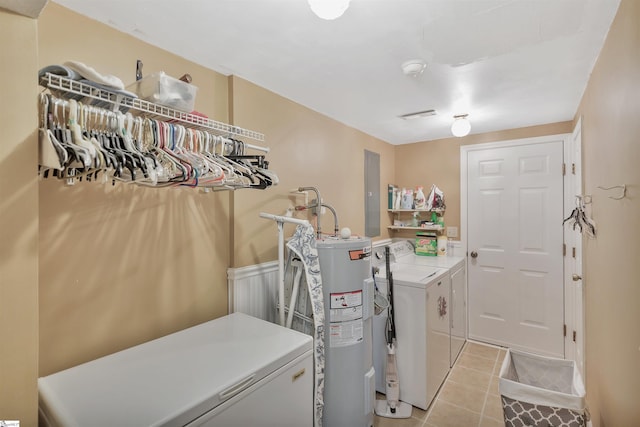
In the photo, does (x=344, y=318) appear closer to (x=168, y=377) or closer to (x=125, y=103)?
(x=168, y=377)

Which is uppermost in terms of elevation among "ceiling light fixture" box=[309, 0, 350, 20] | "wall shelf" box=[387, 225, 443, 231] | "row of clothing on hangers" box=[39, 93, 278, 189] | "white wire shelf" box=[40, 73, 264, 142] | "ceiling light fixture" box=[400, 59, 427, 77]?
"ceiling light fixture" box=[400, 59, 427, 77]

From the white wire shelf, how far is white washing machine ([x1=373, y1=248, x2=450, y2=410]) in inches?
62.7

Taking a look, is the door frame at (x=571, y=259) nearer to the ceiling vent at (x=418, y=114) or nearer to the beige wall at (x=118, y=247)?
the ceiling vent at (x=418, y=114)

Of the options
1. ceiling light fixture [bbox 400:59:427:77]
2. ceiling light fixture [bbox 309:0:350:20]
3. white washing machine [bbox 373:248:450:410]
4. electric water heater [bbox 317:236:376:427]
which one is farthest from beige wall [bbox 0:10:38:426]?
white washing machine [bbox 373:248:450:410]

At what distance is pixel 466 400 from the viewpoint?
7.63ft

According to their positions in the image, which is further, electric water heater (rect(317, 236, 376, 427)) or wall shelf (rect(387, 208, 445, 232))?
wall shelf (rect(387, 208, 445, 232))

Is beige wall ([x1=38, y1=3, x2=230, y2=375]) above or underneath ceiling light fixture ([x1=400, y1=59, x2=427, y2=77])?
underneath

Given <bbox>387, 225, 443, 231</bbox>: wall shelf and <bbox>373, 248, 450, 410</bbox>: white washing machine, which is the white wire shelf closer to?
<bbox>373, 248, 450, 410</bbox>: white washing machine

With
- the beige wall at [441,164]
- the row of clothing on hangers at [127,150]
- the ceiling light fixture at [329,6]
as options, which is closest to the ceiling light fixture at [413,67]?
the ceiling light fixture at [329,6]

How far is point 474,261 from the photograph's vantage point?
10.8 feet

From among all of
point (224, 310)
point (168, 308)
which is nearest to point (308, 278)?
point (224, 310)

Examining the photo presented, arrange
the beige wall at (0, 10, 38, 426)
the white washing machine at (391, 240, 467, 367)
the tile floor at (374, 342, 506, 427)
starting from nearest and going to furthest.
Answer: the beige wall at (0, 10, 38, 426)
the tile floor at (374, 342, 506, 427)
the white washing machine at (391, 240, 467, 367)

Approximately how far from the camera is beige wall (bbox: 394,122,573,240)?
3.24 meters

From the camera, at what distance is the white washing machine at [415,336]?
7.22 feet
